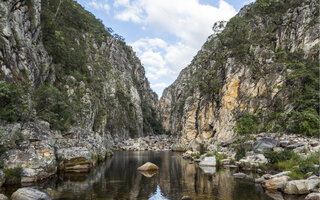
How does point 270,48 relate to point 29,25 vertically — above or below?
above

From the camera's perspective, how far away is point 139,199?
14.2 meters

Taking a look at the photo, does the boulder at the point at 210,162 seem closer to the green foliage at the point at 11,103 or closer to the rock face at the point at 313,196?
the rock face at the point at 313,196

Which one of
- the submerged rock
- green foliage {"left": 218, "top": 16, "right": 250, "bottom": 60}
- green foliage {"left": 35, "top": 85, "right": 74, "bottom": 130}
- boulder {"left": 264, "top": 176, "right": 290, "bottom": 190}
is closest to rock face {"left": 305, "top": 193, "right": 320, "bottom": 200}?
boulder {"left": 264, "top": 176, "right": 290, "bottom": 190}

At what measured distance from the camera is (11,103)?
19109mm

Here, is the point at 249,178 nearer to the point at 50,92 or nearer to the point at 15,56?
the point at 50,92

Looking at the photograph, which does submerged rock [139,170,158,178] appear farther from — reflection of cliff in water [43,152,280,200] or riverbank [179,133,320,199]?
riverbank [179,133,320,199]

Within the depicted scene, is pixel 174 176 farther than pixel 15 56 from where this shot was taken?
No

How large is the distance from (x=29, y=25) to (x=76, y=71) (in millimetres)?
15057

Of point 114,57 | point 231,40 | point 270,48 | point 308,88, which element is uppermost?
point 114,57

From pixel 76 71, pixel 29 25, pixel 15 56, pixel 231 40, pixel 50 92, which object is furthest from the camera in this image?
pixel 231 40

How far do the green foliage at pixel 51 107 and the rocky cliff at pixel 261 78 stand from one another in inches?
1070

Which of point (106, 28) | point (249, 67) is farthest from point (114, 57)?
point (249, 67)

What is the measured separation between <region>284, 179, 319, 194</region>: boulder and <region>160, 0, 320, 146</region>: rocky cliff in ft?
50.0

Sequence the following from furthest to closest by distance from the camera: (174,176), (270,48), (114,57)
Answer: (114,57) → (270,48) → (174,176)
